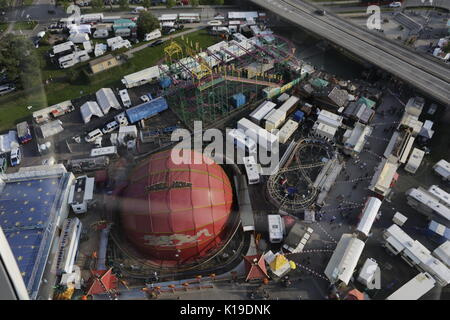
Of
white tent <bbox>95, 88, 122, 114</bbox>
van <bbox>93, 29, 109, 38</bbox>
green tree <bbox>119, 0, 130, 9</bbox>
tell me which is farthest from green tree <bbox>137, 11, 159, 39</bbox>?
white tent <bbox>95, 88, 122, 114</bbox>

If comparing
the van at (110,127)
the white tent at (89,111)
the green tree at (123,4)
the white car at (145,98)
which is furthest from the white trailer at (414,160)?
the green tree at (123,4)

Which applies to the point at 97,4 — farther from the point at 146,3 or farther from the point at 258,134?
the point at 258,134

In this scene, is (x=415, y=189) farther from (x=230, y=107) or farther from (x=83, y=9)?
(x=83, y=9)

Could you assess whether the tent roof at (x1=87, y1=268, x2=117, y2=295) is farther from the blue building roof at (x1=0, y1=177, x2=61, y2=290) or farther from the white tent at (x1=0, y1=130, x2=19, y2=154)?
the white tent at (x1=0, y1=130, x2=19, y2=154)

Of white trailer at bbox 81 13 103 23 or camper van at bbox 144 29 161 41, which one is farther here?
white trailer at bbox 81 13 103 23

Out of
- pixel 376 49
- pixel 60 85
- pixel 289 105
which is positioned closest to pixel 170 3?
pixel 60 85
